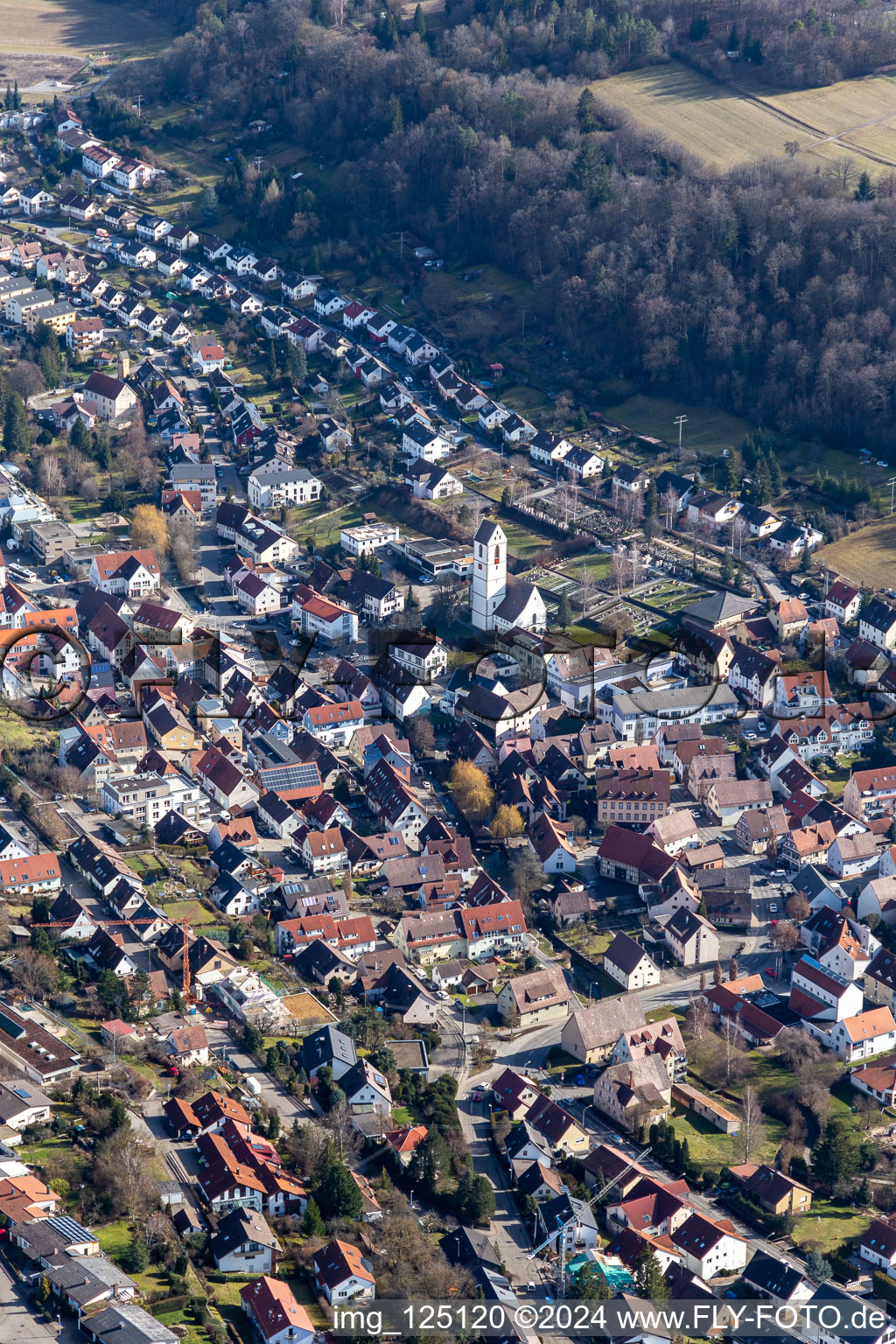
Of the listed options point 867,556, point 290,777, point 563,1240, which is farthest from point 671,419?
point 563,1240

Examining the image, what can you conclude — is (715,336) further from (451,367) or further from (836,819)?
(836,819)

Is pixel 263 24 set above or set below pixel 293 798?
above

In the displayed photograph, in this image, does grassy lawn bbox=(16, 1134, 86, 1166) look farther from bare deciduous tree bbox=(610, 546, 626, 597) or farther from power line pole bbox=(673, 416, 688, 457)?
power line pole bbox=(673, 416, 688, 457)

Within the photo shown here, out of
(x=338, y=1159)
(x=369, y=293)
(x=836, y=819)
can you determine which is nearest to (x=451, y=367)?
(x=369, y=293)

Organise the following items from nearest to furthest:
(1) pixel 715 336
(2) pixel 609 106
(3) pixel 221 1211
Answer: (3) pixel 221 1211, (1) pixel 715 336, (2) pixel 609 106

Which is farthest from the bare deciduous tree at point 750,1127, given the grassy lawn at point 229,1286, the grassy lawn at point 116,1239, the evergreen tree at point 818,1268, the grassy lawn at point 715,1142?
the grassy lawn at point 116,1239

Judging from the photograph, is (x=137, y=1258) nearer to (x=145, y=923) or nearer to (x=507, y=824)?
(x=145, y=923)
